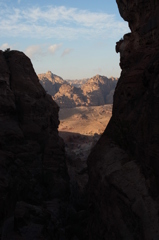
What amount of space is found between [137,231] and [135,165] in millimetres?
2935

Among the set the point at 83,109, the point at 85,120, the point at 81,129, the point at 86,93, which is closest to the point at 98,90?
the point at 86,93

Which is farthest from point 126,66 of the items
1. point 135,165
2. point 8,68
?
point 8,68

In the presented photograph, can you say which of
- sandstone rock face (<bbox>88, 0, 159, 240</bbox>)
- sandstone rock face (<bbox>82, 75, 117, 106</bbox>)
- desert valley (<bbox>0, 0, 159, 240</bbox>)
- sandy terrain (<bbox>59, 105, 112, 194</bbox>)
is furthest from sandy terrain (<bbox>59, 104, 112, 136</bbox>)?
sandstone rock face (<bbox>88, 0, 159, 240</bbox>)

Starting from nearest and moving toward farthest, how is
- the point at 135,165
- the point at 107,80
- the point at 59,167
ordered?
the point at 135,165
the point at 59,167
the point at 107,80

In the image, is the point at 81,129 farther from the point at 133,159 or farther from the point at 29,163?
the point at 133,159

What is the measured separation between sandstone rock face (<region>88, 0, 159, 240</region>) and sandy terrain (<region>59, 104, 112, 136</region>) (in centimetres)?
5646

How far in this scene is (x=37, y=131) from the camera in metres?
21.9

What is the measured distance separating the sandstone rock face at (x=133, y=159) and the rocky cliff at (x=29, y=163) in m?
3.60

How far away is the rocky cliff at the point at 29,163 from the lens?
13164 mm

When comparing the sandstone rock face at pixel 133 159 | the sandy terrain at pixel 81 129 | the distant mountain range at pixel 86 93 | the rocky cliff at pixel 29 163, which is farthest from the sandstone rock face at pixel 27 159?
the distant mountain range at pixel 86 93

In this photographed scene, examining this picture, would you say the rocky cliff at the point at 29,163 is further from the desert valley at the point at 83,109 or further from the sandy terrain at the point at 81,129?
the desert valley at the point at 83,109

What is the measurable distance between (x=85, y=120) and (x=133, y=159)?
7752cm

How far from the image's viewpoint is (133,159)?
11.0 metres

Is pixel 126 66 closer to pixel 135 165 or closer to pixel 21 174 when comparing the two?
pixel 135 165
